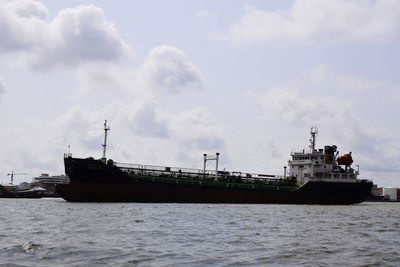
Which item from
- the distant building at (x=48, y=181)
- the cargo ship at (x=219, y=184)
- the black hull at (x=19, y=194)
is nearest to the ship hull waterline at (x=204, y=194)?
the cargo ship at (x=219, y=184)

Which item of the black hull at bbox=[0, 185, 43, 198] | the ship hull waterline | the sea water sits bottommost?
the black hull at bbox=[0, 185, 43, 198]

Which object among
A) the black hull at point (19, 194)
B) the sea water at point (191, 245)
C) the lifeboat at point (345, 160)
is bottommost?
the black hull at point (19, 194)

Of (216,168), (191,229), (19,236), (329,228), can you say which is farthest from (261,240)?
(216,168)

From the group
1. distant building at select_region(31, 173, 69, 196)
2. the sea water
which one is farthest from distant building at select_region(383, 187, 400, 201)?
the sea water

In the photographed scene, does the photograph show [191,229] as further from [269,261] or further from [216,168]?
[216,168]

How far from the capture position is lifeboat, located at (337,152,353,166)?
3344 inches

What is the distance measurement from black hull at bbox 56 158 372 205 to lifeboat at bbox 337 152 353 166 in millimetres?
4120

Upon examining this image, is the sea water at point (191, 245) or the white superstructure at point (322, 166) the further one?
the white superstructure at point (322, 166)

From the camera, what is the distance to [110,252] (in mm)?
20047

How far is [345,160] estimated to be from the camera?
85.0 metres

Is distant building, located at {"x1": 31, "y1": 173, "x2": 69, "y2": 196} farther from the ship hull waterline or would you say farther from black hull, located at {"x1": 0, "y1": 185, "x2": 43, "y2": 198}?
the ship hull waterline

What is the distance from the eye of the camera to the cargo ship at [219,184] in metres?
63.8

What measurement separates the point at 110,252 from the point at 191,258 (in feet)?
10.2

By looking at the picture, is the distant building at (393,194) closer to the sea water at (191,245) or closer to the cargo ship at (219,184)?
the cargo ship at (219,184)
